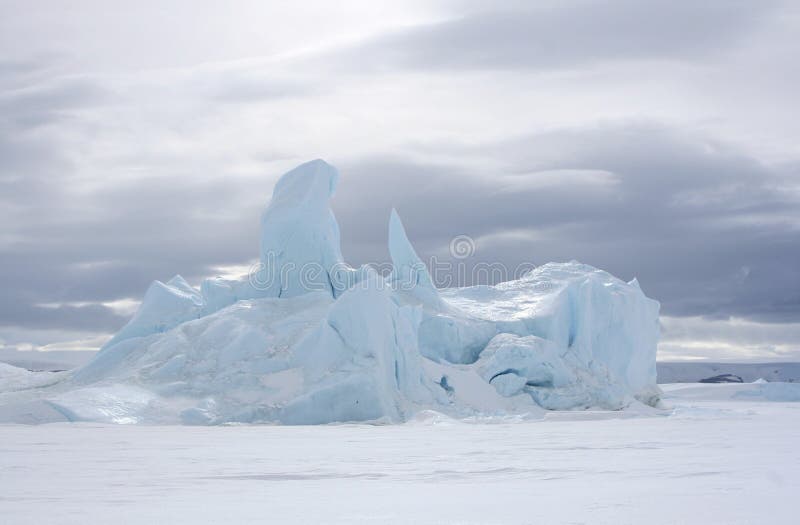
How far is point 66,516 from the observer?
759 centimetres

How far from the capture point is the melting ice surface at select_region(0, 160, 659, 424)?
22.9 meters

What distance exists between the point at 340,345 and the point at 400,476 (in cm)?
1322

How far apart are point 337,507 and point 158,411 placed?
15401 millimetres

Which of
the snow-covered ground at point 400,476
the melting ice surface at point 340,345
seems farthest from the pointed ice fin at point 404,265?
the snow-covered ground at point 400,476

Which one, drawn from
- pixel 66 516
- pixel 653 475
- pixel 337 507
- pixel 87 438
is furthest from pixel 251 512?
pixel 87 438

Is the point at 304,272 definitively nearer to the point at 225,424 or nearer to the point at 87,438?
the point at 225,424

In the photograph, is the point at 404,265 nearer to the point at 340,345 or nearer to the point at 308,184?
the point at 308,184

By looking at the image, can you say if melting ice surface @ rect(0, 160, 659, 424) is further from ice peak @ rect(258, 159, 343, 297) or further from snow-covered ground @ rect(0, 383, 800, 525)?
snow-covered ground @ rect(0, 383, 800, 525)

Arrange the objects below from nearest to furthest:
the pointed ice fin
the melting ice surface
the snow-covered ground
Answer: the snow-covered ground → the melting ice surface → the pointed ice fin

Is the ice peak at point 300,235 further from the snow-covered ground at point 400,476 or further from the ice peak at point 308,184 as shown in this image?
the snow-covered ground at point 400,476

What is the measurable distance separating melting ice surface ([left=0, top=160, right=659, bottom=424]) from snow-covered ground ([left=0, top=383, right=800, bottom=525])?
3.80m

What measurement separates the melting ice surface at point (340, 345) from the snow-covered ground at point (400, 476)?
380 centimetres

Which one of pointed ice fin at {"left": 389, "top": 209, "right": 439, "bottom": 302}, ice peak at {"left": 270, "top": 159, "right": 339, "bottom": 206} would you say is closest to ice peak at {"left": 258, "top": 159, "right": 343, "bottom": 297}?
ice peak at {"left": 270, "top": 159, "right": 339, "bottom": 206}

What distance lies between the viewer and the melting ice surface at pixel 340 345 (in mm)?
22891
